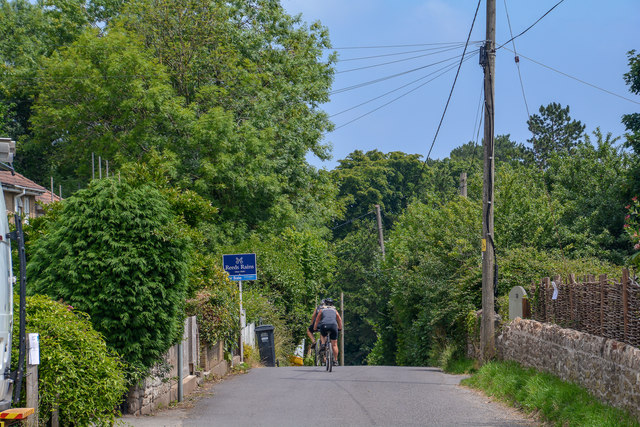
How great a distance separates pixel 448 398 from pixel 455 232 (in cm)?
1074

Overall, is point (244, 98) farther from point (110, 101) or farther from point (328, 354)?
point (328, 354)

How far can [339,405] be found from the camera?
12750 mm

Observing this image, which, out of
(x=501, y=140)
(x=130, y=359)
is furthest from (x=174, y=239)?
(x=501, y=140)

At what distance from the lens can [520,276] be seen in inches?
799

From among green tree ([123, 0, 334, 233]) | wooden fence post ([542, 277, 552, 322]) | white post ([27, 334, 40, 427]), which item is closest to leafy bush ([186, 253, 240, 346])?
white post ([27, 334, 40, 427])

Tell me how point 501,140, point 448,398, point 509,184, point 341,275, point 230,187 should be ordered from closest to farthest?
1. point 448,398
2. point 509,184
3. point 230,187
4. point 341,275
5. point 501,140

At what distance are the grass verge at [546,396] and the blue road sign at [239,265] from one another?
294 inches

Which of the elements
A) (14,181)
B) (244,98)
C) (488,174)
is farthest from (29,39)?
(488,174)

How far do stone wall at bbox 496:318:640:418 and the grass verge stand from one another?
Result: 13 cm

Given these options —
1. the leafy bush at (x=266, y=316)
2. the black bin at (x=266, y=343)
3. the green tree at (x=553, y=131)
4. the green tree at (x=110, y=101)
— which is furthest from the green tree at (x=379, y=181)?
the black bin at (x=266, y=343)

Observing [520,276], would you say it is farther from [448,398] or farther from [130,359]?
[130,359]

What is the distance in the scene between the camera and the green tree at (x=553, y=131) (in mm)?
77062

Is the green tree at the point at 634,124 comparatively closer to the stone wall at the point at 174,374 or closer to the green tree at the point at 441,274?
the green tree at the point at 441,274

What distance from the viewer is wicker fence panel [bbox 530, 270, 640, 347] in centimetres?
1020
